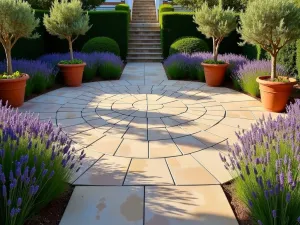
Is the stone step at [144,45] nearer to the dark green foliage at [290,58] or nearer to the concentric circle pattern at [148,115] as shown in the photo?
the concentric circle pattern at [148,115]

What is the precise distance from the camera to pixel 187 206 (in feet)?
8.41

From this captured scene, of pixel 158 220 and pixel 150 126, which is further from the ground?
pixel 150 126

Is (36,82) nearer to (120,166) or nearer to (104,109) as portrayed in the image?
(104,109)

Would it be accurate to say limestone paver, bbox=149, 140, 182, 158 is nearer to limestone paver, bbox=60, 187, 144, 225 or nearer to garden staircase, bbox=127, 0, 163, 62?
limestone paver, bbox=60, 187, 144, 225

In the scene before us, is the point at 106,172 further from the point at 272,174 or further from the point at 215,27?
the point at 215,27

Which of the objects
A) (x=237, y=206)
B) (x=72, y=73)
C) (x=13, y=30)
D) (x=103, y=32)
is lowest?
(x=237, y=206)

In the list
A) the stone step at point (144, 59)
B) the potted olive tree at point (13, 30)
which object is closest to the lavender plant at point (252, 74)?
the potted olive tree at point (13, 30)

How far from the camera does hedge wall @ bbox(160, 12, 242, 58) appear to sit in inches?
425

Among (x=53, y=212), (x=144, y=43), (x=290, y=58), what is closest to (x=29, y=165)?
(x=53, y=212)

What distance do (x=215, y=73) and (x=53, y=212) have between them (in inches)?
214

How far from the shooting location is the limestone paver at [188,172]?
297 centimetres

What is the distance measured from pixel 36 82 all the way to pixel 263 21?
466 cm

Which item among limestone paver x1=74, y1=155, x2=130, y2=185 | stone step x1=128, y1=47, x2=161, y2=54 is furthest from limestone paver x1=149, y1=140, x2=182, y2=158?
stone step x1=128, y1=47, x2=161, y2=54

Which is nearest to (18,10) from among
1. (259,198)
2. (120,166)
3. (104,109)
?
(104,109)
